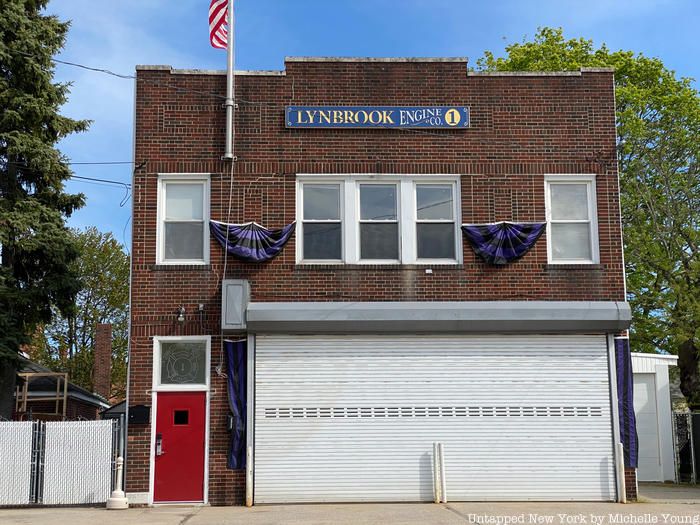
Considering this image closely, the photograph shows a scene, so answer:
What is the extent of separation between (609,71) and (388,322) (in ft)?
23.1

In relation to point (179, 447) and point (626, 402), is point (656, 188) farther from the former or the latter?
point (179, 447)

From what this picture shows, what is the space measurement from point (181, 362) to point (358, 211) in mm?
4573

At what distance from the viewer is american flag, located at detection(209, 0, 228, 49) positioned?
17625 millimetres

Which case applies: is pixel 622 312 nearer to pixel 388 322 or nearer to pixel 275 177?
pixel 388 322

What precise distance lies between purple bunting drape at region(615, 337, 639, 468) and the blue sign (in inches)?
214

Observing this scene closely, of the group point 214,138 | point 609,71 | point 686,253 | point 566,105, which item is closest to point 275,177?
point 214,138

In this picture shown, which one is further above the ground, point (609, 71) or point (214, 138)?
point (609, 71)

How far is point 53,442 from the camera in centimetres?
1627

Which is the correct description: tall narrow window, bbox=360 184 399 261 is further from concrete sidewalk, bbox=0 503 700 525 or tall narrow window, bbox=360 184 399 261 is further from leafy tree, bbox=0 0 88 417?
leafy tree, bbox=0 0 88 417

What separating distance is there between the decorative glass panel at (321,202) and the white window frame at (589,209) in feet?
13.9

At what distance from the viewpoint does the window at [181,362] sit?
1647cm

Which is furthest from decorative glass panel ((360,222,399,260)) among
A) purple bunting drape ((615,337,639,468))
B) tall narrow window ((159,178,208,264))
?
purple bunting drape ((615,337,639,468))

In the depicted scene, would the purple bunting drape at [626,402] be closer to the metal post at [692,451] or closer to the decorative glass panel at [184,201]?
the metal post at [692,451]

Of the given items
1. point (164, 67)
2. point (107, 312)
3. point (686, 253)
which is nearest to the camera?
point (164, 67)
